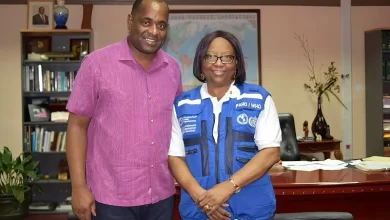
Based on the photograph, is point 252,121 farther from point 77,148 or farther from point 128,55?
point 77,148

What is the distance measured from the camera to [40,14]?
5.41 metres

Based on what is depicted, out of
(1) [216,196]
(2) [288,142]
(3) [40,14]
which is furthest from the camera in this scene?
(3) [40,14]

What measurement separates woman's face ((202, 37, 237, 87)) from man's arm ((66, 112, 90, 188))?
532 mm

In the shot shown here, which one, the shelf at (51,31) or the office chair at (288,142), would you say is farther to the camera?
the shelf at (51,31)

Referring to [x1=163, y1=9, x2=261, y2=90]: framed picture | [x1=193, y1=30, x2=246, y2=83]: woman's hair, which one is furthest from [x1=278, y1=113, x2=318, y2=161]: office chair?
[x1=193, y1=30, x2=246, y2=83]: woman's hair

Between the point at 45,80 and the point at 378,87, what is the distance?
3.89 metres

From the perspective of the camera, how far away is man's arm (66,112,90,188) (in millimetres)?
1925

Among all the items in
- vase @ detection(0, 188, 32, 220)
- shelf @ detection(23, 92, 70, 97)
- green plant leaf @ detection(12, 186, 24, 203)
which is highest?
shelf @ detection(23, 92, 70, 97)

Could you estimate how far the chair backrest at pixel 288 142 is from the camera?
4152mm

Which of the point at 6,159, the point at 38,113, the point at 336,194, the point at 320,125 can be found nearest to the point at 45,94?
the point at 38,113

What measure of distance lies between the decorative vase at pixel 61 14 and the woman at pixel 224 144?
3775 millimetres

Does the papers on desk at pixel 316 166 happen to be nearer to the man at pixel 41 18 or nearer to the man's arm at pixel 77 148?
the man's arm at pixel 77 148

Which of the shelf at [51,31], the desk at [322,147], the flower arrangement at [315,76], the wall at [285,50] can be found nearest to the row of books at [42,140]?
the wall at [285,50]

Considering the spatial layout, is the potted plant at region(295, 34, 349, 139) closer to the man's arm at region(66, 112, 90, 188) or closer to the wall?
the wall
